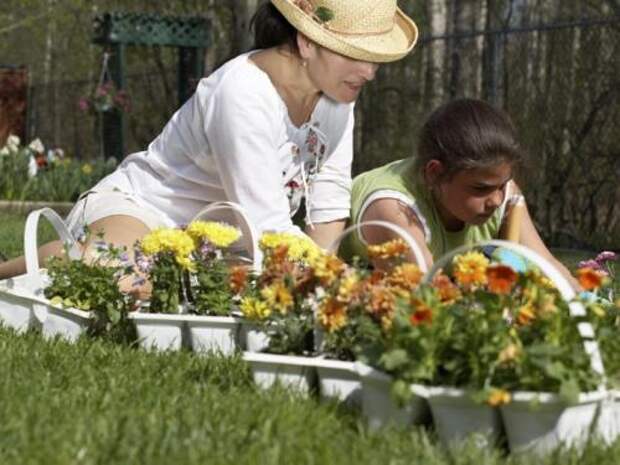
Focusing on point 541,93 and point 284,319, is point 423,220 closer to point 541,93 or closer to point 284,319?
point 284,319

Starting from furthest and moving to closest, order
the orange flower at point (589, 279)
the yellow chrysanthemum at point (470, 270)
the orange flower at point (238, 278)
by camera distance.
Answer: the orange flower at point (238, 278) < the yellow chrysanthemum at point (470, 270) < the orange flower at point (589, 279)

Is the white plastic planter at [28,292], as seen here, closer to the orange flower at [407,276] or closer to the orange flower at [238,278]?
the orange flower at [238,278]

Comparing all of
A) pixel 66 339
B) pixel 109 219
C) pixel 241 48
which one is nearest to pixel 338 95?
pixel 109 219

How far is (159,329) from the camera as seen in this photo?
3.77 metres

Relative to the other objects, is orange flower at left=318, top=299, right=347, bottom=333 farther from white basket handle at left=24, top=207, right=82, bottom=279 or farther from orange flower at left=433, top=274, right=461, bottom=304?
white basket handle at left=24, top=207, right=82, bottom=279

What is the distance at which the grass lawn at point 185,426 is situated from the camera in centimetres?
248

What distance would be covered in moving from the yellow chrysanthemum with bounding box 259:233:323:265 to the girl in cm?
60

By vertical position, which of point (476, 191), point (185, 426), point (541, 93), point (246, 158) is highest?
point (541, 93)

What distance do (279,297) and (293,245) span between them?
43cm

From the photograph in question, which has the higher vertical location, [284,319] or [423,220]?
[423,220]

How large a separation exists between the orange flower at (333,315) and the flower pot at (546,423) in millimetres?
501

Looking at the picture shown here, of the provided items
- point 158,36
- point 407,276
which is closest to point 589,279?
point 407,276

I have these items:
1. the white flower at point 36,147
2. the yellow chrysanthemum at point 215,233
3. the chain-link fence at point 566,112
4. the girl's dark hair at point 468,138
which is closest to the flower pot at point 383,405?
the yellow chrysanthemum at point 215,233

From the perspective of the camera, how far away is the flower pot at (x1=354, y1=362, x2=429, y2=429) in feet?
8.96
